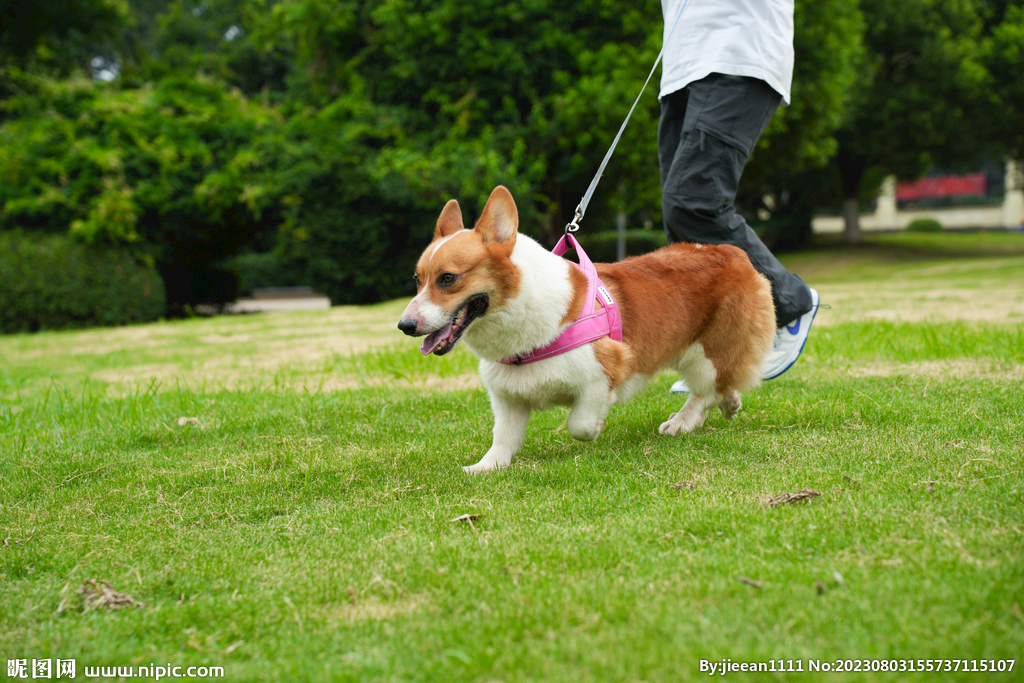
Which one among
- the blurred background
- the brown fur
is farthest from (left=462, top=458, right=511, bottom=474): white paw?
the blurred background

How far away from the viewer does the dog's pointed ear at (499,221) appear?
3.13m

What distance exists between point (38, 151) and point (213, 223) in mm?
3087

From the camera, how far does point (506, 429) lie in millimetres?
3307

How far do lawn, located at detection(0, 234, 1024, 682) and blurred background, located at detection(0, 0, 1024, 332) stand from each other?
10104mm

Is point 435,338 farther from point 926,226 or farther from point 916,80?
point 926,226

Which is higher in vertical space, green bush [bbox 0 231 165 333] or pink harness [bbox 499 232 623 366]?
pink harness [bbox 499 232 623 366]

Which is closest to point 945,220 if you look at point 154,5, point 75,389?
point 154,5

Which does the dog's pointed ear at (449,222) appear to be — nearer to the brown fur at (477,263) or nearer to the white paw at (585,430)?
the brown fur at (477,263)

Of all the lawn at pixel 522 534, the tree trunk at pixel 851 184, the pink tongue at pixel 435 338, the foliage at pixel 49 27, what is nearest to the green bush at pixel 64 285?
the foliage at pixel 49 27

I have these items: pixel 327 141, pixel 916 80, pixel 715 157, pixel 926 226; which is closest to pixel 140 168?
pixel 327 141

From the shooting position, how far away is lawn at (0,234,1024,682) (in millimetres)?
1723

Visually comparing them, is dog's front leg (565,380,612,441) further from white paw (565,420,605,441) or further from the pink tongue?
the pink tongue

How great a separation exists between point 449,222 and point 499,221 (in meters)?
0.38

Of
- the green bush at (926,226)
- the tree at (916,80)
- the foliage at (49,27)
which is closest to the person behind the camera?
the foliage at (49,27)
